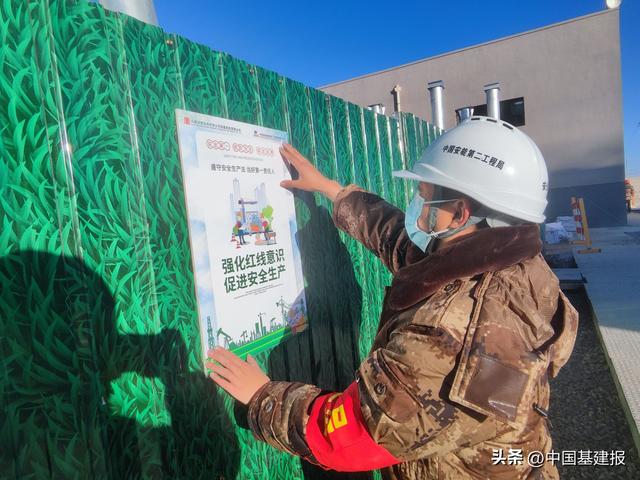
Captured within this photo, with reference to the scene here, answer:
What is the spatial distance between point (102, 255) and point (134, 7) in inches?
41.5

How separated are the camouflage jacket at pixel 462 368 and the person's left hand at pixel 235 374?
0.15 feet

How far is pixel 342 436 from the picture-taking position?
140 cm

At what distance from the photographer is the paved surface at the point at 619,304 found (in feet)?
14.0

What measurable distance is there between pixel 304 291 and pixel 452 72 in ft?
66.8

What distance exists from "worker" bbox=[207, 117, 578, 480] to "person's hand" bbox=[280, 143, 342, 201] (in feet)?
1.99

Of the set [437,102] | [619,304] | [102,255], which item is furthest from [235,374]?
[619,304]

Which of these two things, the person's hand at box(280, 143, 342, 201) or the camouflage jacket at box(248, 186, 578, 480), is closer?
the camouflage jacket at box(248, 186, 578, 480)

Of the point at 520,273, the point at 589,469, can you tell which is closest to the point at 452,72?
the point at 589,469

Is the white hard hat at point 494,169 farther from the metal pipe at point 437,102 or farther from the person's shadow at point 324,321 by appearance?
the metal pipe at point 437,102

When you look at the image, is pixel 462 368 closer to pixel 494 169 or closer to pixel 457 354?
pixel 457 354

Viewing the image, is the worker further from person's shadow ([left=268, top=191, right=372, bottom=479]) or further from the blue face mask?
person's shadow ([left=268, top=191, right=372, bottom=479])

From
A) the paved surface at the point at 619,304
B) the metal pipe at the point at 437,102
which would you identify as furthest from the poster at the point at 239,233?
the metal pipe at the point at 437,102

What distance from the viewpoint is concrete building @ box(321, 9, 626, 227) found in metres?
17.4

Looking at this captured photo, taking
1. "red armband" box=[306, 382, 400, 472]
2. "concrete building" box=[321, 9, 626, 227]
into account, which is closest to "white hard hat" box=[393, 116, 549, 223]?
"red armband" box=[306, 382, 400, 472]
